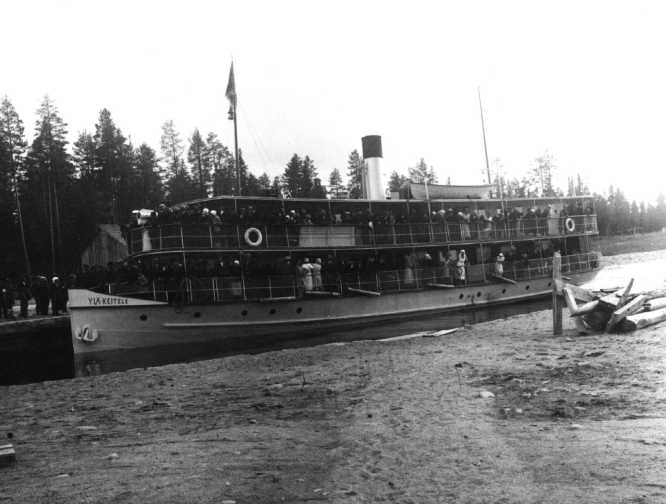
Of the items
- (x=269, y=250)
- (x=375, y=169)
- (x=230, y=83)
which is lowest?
(x=269, y=250)

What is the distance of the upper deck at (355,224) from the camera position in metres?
20.5

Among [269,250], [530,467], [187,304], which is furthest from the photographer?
[269,250]

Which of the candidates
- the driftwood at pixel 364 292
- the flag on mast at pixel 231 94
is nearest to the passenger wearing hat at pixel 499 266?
the driftwood at pixel 364 292

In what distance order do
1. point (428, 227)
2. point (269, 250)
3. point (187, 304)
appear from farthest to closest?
point (428, 227) → point (269, 250) → point (187, 304)

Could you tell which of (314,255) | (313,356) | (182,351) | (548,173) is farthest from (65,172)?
(548,173)

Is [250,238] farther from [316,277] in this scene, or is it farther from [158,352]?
[158,352]

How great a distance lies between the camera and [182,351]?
1822cm

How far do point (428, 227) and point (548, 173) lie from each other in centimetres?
7147

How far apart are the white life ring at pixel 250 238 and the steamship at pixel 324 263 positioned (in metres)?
0.05

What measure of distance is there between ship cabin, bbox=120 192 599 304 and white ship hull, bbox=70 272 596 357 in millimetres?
352

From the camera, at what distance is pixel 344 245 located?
23984 mm

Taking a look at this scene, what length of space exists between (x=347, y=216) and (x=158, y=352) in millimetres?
9160

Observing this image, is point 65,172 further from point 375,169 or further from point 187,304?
point 187,304

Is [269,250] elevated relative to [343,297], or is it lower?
elevated
